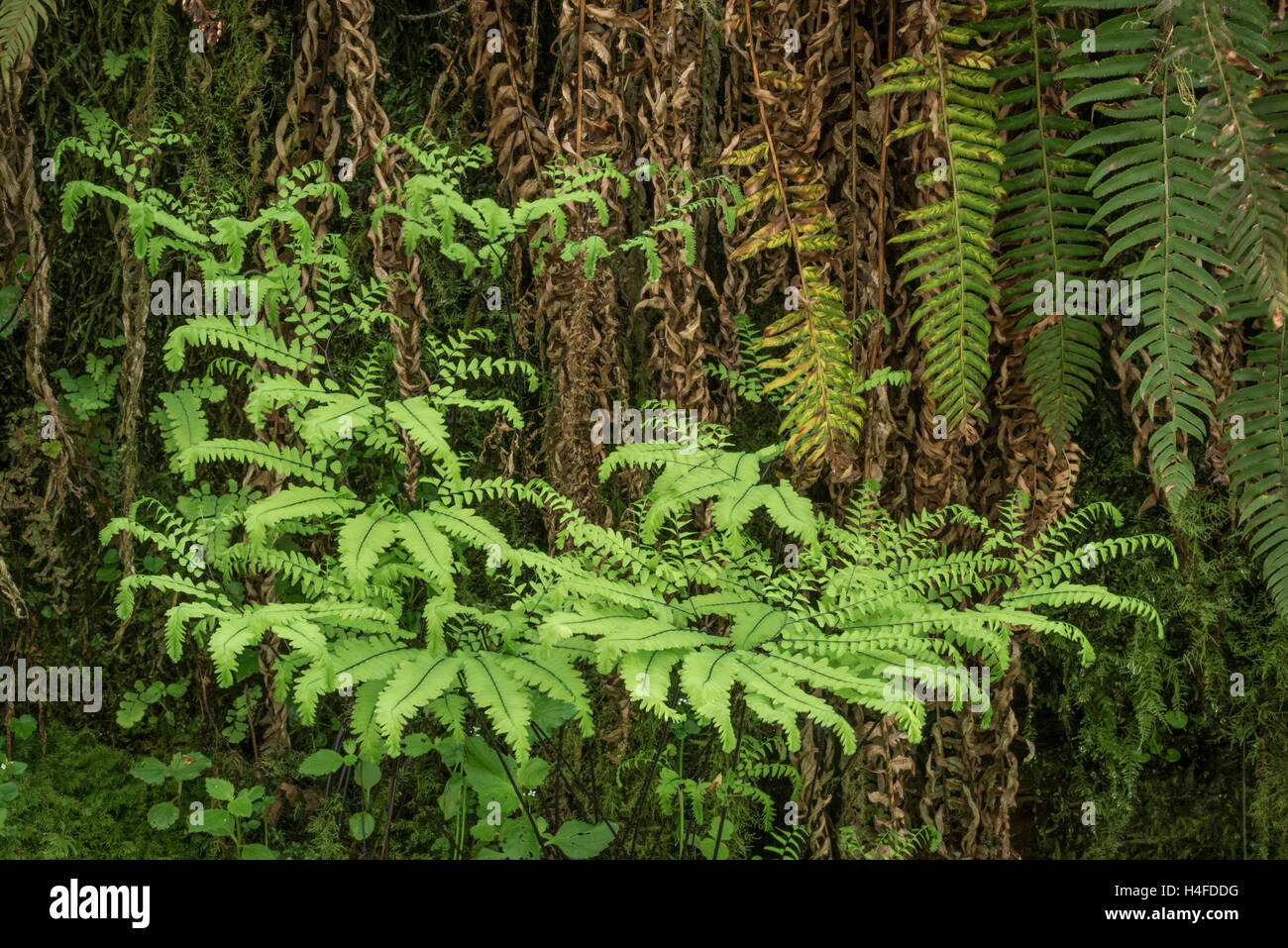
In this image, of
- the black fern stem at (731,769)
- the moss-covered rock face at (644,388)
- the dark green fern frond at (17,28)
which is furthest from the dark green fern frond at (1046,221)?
the dark green fern frond at (17,28)

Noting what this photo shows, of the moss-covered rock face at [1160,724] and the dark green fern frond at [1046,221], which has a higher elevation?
the dark green fern frond at [1046,221]

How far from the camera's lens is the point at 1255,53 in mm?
2408

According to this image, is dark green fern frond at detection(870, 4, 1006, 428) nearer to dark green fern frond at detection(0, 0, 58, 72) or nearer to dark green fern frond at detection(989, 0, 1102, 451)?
dark green fern frond at detection(989, 0, 1102, 451)

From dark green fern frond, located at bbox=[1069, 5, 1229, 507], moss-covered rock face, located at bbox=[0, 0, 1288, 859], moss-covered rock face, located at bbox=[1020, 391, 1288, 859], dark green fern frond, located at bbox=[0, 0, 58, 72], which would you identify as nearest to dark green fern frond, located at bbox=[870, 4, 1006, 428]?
moss-covered rock face, located at bbox=[0, 0, 1288, 859]

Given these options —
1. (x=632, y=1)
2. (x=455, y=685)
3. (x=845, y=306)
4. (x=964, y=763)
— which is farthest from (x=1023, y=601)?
(x=632, y=1)

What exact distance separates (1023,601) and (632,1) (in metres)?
1.77

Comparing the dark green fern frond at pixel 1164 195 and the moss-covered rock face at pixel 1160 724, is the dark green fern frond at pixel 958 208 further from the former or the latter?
the moss-covered rock face at pixel 1160 724

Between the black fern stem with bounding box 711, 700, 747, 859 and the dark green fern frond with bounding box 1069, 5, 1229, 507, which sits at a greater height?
the dark green fern frond with bounding box 1069, 5, 1229, 507

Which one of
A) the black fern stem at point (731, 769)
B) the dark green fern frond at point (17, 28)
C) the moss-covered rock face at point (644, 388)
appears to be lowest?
the black fern stem at point (731, 769)

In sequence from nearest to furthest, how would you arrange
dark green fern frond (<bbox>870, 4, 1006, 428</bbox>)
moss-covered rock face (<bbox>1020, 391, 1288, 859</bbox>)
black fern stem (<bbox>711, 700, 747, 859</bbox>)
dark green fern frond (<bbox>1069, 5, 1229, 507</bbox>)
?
dark green fern frond (<bbox>1069, 5, 1229, 507</bbox>) < dark green fern frond (<bbox>870, 4, 1006, 428</bbox>) < black fern stem (<bbox>711, 700, 747, 859</bbox>) < moss-covered rock face (<bbox>1020, 391, 1288, 859</bbox>)

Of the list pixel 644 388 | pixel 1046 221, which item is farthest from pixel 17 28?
pixel 1046 221

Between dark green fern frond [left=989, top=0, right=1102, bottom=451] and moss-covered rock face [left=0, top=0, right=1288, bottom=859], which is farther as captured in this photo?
dark green fern frond [left=989, top=0, right=1102, bottom=451]

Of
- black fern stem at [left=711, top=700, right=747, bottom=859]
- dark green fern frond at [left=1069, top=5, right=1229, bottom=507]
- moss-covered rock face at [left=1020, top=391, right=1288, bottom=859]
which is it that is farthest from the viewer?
moss-covered rock face at [left=1020, top=391, right=1288, bottom=859]

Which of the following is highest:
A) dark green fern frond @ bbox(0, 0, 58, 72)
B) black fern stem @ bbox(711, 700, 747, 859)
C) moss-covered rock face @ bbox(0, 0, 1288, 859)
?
dark green fern frond @ bbox(0, 0, 58, 72)
